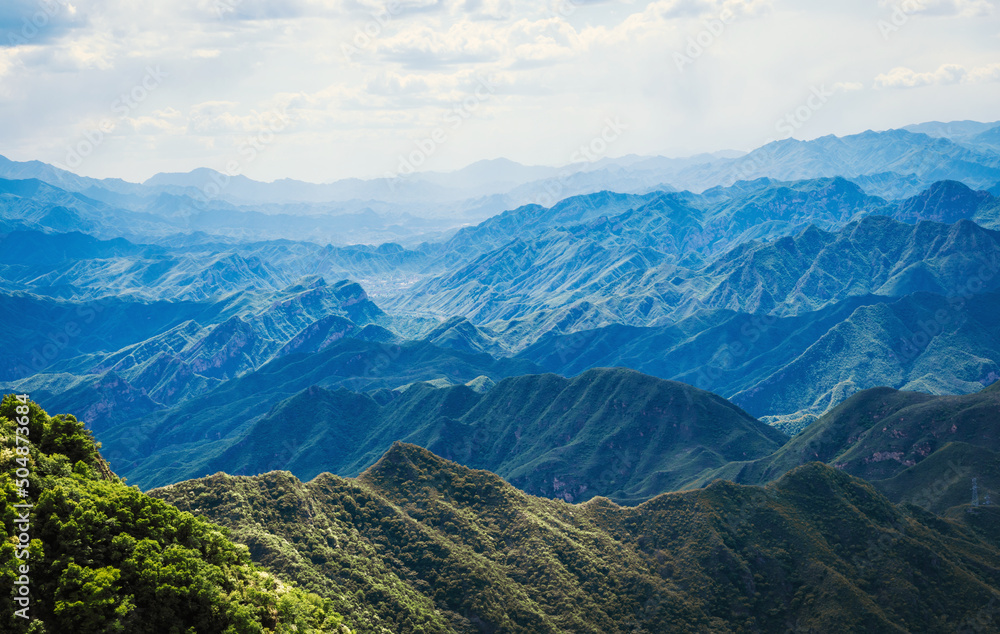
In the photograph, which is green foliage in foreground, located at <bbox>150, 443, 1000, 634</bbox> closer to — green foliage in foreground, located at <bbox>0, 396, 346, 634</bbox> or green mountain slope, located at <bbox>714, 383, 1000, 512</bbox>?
green mountain slope, located at <bbox>714, 383, 1000, 512</bbox>

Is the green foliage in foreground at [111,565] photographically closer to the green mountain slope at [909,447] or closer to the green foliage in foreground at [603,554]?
the green foliage in foreground at [603,554]

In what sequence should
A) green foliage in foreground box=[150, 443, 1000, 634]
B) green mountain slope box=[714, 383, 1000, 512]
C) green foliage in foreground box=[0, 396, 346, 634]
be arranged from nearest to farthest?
1. green foliage in foreground box=[0, 396, 346, 634]
2. green foliage in foreground box=[150, 443, 1000, 634]
3. green mountain slope box=[714, 383, 1000, 512]

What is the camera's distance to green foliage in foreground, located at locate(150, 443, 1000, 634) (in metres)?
86.7

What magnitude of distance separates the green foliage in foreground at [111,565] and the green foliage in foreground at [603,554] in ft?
89.6

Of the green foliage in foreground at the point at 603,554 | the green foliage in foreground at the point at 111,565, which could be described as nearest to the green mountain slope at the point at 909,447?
the green foliage in foreground at the point at 603,554

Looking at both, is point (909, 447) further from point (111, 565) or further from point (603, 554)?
point (111, 565)

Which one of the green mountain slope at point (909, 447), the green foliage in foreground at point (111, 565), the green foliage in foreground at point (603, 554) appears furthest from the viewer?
the green mountain slope at point (909, 447)

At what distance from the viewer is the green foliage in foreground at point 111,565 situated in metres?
43.2

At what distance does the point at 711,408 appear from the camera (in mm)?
198625

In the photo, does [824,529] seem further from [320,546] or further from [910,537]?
[320,546]

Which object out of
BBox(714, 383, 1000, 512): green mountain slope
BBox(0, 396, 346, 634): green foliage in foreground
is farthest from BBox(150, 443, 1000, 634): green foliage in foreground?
BBox(0, 396, 346, 634): green foliage in foreground

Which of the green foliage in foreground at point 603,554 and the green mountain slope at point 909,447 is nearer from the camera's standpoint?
the green foliage in foreground at point 603,554

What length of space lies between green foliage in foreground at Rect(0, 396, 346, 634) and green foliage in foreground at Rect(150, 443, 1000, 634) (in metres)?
27.3

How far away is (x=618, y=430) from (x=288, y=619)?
155 meters
